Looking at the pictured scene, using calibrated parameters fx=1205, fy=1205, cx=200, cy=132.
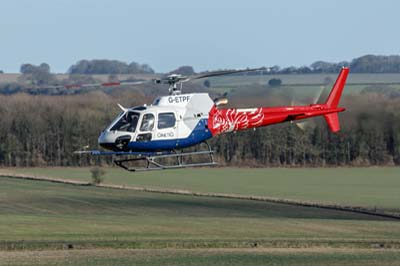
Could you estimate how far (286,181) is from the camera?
95875 millimetres

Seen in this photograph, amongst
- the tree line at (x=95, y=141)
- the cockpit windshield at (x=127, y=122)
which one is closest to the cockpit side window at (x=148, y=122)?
the cockpit windshield at (x=127, y=122)

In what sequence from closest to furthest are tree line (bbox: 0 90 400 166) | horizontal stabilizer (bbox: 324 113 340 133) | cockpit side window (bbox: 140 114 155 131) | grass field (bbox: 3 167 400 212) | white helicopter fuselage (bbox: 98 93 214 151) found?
1. white helicopter fuselage (bbox: 98 93 214 151)
2. cockpit side window (bbox: 140 114 155 131)
3. horizontal stabilizer (bbox: 324 113 340 133)
4. grass field (bbox: 3 167 400 212)
5. tree line (bbox: 0 90 400 166)

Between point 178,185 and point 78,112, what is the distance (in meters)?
12.2

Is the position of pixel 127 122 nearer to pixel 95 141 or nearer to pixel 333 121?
pixel 333 121

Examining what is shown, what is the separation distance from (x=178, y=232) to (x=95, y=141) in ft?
152

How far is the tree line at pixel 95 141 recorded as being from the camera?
8396cm

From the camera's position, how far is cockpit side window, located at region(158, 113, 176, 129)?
1495 inches

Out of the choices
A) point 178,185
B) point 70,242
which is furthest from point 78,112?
point 70,242

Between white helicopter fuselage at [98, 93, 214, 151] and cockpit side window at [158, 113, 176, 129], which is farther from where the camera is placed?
cockpit side window at [158, 113, 176, 129]

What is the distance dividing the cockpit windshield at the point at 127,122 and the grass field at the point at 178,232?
407cm

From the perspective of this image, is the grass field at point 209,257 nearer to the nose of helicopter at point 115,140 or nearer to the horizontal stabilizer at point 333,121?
the nose of helicopter at point 115,140

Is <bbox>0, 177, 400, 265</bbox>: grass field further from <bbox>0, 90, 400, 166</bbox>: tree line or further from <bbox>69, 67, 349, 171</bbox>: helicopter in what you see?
<bbox>0, 90, 400, 166</bbox>: tree line

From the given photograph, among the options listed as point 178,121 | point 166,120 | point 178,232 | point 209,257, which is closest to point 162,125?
point 166,120

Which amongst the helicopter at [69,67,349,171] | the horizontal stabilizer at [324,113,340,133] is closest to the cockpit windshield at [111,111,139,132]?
the helicopter at [69,67,349,171]
